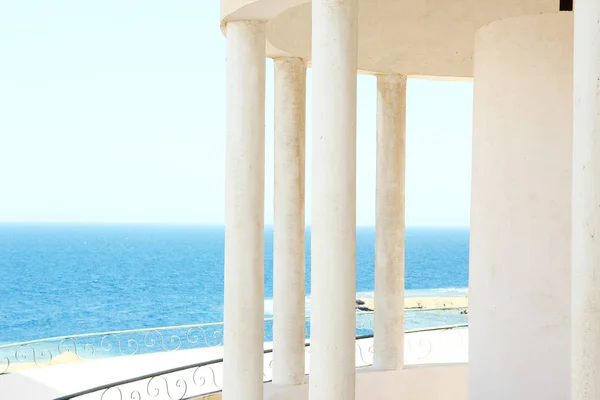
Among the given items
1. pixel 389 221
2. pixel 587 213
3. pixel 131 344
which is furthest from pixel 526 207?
pixel 131 344

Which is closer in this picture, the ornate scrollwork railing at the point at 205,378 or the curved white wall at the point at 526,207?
the curved white wall at the point at 526,207

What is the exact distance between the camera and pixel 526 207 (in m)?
14.7

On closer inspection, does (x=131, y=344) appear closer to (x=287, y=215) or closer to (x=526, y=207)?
(x=287, y=215)

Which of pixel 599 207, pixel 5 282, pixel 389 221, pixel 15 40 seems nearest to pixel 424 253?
pixel 5 282

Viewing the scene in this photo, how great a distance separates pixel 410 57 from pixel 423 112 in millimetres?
112506

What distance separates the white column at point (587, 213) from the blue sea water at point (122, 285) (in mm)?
102015

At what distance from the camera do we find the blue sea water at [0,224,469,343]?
128000 millimetres

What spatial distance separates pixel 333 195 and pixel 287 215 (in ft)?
26.5

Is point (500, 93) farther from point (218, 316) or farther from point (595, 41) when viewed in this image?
point (218, 316)

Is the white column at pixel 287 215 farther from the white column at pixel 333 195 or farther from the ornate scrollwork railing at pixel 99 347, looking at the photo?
the ornate scrollwork railing at pixel 99 347

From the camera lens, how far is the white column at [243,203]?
16.1 m

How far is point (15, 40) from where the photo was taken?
128000mm

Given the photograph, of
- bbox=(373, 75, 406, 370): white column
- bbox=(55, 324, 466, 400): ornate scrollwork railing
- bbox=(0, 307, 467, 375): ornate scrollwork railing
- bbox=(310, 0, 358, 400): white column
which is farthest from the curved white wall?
bbox=(0, 307, 467, 375): ornate scrollwork railing

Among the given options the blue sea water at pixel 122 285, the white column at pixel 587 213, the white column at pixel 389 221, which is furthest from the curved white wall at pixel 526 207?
the blue sea water at pixel 122 285
